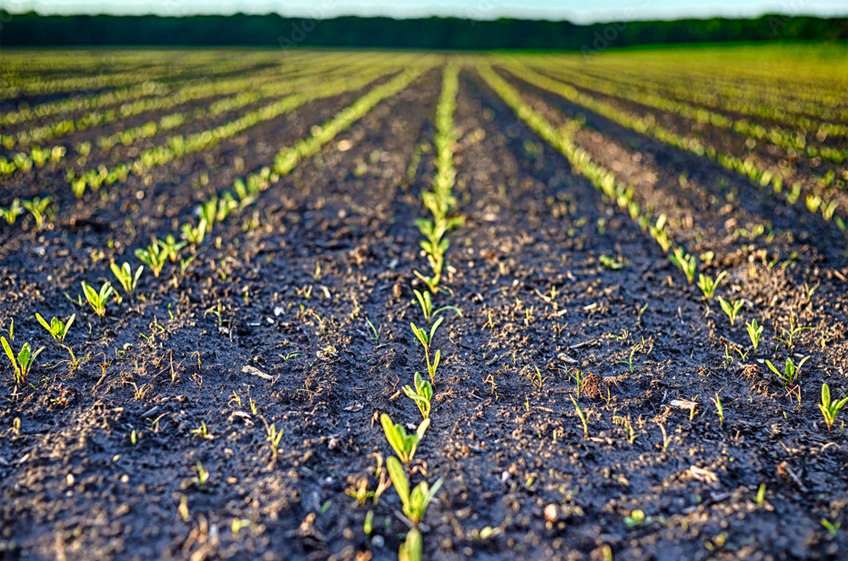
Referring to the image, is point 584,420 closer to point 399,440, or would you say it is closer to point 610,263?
point 399,440

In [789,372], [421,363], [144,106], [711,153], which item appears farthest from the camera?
[144,106]

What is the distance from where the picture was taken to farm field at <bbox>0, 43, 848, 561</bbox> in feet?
6.55

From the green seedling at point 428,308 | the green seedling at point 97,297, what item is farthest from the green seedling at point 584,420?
the green seedling at point 97,297

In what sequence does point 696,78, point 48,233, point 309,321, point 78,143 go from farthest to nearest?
point 696,78, point 78,143, point 48,233, point 309,321

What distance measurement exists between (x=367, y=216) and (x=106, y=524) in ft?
13.5

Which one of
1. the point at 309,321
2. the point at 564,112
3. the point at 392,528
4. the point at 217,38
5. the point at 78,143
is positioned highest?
the point at 217,38

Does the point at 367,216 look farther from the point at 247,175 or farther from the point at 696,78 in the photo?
the point at 696,78

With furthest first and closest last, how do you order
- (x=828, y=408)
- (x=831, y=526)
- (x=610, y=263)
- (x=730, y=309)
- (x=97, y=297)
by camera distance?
(x=610, y=263)
(x=730, y=309)
(x=97, y=297)
(x=828, y=408)
(x=831, y=526)

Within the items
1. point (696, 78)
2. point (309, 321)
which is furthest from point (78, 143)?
point (696, 78)

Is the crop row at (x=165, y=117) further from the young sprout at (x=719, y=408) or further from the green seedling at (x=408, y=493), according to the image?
the young sprout at (x=719, y=408)

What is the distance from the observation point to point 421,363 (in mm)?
3146

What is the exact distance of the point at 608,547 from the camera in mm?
1867

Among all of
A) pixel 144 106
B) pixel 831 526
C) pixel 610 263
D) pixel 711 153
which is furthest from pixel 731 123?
pixel 144 106

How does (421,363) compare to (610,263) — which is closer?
(421,363)
